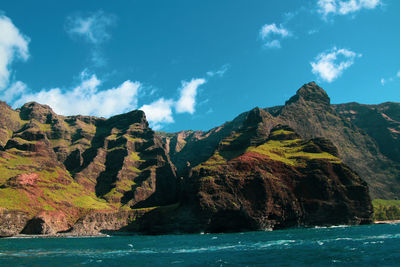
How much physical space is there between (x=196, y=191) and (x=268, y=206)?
36159mm

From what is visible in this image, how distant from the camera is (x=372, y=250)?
181ft

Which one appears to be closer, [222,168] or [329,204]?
[329,204]

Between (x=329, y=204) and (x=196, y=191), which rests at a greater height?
(x=196, y=191)

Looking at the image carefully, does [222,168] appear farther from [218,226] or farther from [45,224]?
[45,224]

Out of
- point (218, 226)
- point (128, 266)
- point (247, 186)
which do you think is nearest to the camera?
point (128, 266)

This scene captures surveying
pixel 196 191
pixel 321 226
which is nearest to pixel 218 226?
pixel 196 191

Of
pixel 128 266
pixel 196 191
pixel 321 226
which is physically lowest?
pixel 321 226

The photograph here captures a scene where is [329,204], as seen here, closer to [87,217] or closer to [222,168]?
[222,168]

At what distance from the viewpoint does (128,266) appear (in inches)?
2034

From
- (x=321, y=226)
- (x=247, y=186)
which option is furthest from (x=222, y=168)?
(x=321, y=226)

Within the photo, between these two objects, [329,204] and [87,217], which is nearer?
[329,204]

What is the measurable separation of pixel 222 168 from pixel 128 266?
119 m

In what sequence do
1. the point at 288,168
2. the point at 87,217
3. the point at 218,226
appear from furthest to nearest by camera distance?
the point at 87,217 < the point at 288,168 < the point at 218,226

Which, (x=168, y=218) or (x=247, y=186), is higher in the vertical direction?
(x=247, y=186)
